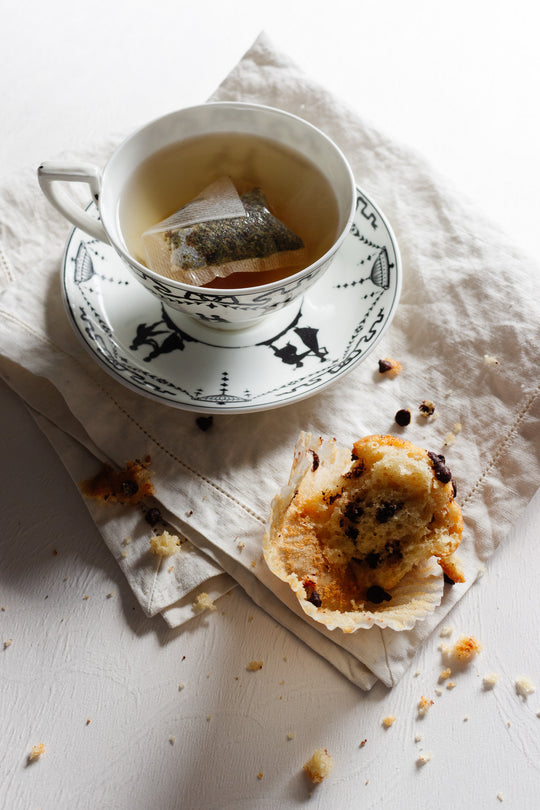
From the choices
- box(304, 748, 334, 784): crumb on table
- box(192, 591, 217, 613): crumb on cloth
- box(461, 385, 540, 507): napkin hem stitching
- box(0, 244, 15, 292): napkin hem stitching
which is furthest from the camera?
box(0, 244, 15, 292): napkin hem stitching

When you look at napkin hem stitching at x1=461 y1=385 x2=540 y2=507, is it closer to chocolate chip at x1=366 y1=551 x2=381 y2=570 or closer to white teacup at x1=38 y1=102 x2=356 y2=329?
chocolate chip at x1=366 y1=551 x2=381 y2=570

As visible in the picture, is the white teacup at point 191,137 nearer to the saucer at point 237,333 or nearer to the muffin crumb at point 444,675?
the saucer at point 237,333

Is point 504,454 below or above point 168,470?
above

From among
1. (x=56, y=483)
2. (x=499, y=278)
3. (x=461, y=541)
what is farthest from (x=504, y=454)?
(x=56, y=483)

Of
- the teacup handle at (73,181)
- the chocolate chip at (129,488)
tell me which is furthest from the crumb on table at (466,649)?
the teacup handle at (73,181)

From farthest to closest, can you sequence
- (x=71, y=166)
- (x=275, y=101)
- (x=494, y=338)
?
(x=275, y=101) → (x=494, y=338) → (x=71, y=166)

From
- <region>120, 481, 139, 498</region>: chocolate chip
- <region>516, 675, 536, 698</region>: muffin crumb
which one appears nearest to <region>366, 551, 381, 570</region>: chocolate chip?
<region>516, 675, 536, 698</region>: muffin crumb

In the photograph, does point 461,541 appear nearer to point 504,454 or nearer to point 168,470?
point 504,454
